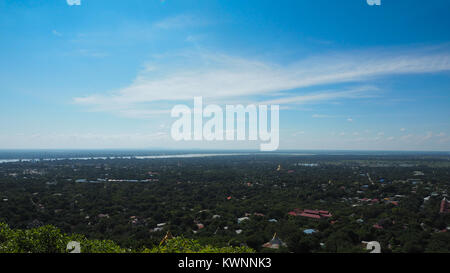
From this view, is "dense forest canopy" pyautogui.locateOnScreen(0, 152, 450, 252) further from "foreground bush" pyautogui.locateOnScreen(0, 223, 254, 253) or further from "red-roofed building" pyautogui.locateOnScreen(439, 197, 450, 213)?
"foreground bush" pyautogui.locateOnScreen(0, 223, 254, 253)

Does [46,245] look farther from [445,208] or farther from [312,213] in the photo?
[445,208]

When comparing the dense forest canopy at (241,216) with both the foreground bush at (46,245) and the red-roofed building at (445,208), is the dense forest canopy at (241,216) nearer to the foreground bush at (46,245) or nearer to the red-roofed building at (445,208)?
the red-roofed building at (445,208)

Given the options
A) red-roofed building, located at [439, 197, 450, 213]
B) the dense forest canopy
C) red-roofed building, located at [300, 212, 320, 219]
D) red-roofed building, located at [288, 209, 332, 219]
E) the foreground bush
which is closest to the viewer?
the foreground bush

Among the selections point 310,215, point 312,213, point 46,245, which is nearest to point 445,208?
point 312,213

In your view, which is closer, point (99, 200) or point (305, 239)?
point (305, 239)

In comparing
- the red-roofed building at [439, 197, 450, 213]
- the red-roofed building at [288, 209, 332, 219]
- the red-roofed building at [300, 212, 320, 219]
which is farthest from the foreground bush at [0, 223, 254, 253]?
the red-roofed building at [439, 197, 450, 213]

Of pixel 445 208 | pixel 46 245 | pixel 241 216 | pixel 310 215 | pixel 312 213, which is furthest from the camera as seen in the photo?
pixel 445 208

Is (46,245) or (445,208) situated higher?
(46,245)
